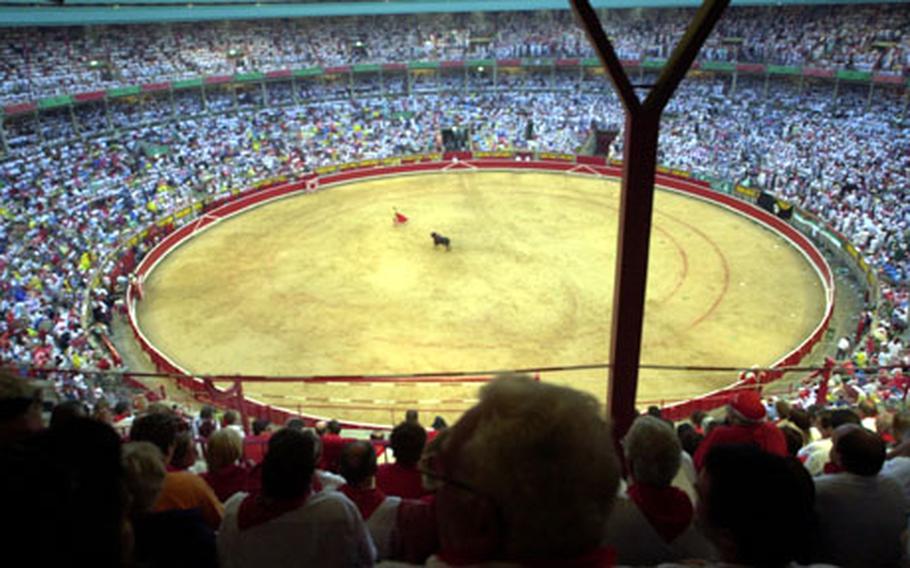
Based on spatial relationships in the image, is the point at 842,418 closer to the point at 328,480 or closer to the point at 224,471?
the point at 328,480

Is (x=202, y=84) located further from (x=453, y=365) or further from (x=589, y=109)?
(x=453, y=365)

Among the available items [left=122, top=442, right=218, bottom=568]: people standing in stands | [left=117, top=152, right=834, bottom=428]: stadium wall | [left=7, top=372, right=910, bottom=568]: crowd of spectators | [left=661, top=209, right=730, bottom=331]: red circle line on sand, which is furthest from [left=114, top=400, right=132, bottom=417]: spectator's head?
[left=661, top=209, right=730, bottom=331]: red circle line on sand

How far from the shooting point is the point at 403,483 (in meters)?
4.60

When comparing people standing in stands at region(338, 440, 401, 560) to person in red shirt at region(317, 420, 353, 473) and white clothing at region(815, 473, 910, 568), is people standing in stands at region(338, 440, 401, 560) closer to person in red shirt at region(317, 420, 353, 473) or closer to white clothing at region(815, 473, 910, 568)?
white clothing at region(815, 473, 910, 568)

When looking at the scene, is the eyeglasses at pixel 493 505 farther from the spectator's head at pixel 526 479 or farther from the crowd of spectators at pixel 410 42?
the crowd of spectators at pixel 410 42

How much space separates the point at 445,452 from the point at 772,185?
31.3 metres

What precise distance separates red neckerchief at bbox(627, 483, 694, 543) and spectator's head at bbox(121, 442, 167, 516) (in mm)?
2098

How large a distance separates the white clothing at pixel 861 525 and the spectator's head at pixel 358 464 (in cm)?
234

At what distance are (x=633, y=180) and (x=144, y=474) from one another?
15.8 ft

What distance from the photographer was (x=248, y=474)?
4773mm

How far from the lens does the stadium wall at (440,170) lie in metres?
14.6

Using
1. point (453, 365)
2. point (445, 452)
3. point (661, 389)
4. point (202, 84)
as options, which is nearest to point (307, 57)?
point (202, 84)

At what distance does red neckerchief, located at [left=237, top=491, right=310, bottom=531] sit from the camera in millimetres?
2900

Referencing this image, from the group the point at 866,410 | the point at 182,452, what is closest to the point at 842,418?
the point at 866,410
